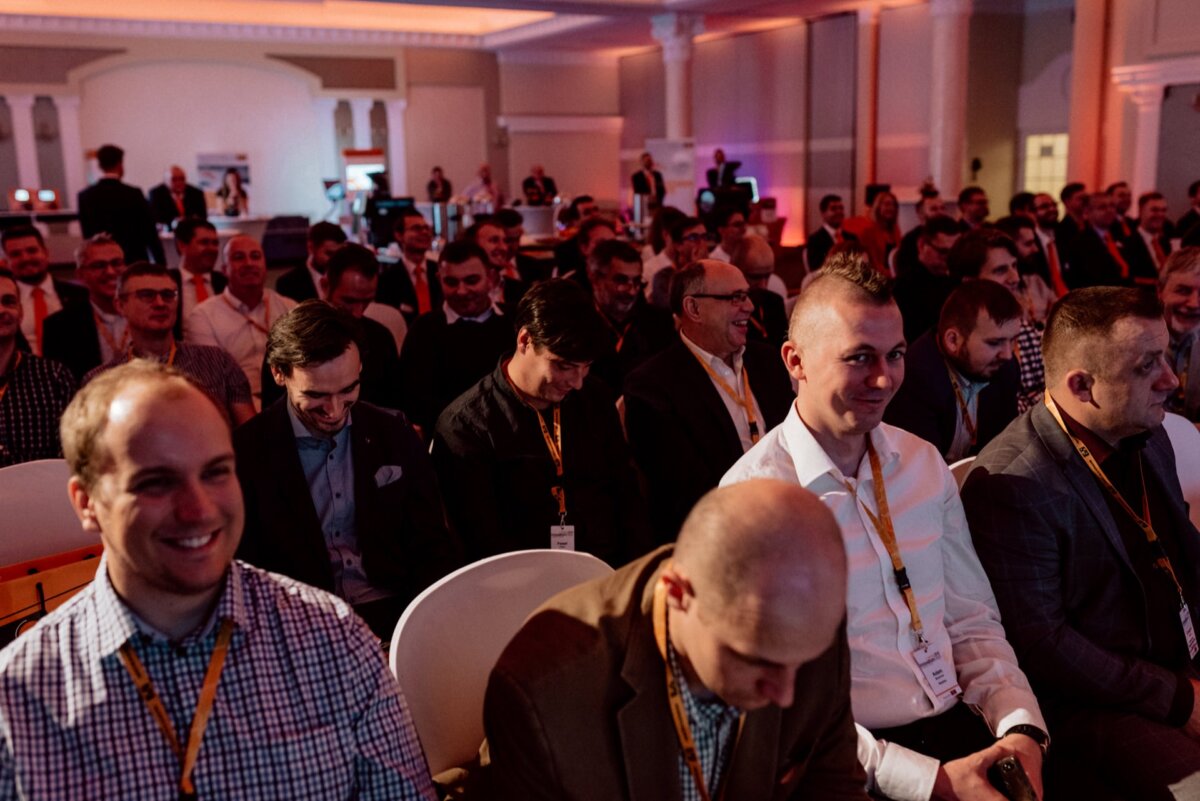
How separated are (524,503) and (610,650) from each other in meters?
1.49

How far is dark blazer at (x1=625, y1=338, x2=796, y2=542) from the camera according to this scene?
317 centimetres

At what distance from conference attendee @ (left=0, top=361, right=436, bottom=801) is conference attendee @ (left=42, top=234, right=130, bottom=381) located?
323 cm

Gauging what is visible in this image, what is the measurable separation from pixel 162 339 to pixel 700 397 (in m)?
1.95

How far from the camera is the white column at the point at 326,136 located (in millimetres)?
17281

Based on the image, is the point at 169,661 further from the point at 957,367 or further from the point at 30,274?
the point at 30,274

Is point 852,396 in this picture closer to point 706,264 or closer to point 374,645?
point 374,645

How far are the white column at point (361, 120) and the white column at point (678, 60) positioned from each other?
5404 millimetres

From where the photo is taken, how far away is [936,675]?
6.35 ft

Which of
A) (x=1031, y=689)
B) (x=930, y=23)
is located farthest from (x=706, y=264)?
(x=930, y=23)

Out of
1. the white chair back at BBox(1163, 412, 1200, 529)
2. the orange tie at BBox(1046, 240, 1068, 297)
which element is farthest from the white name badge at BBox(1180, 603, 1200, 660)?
the orange tie at BBox(1046, 240, 1068, 297)

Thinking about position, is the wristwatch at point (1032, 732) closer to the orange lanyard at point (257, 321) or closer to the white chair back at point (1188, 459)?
the white chair back at point (1188, 459)

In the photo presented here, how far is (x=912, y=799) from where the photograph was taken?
5.86ft

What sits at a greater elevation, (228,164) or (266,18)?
(266,18)

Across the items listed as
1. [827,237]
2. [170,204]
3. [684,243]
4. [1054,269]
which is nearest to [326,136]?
[170,204]
